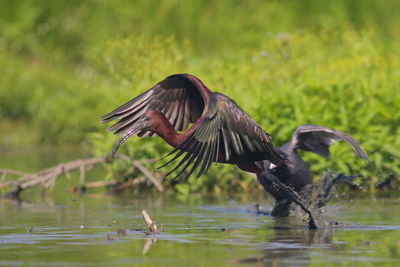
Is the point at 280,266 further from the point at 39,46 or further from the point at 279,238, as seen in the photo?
the point at 39,46

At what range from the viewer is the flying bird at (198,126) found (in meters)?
9.18

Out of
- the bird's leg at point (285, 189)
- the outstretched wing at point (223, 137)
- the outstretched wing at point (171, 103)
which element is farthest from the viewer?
the outstretched wing at point (171, 103)

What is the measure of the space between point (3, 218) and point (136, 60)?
499 centimetres

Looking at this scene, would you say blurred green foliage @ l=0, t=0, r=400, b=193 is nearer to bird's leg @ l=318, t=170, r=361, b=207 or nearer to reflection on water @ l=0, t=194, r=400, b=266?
reflection on water @ l=0, t=194, r=400, b=266

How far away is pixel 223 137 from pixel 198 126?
27cm

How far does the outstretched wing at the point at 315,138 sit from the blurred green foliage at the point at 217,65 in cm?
164

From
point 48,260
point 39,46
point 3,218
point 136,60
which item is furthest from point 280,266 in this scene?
point 39,46

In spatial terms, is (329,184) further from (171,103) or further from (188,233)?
(188,233)

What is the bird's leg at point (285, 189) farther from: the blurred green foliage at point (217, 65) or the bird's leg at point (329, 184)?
the blurred green foliage at point (217, 65)

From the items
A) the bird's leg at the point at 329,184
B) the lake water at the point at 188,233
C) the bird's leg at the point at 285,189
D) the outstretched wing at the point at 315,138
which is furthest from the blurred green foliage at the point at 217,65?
the bird's leg at the point at 285,189

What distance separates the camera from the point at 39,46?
2544 cm

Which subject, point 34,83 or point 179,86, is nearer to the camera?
point 179,86

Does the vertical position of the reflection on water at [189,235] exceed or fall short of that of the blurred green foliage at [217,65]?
it falls short

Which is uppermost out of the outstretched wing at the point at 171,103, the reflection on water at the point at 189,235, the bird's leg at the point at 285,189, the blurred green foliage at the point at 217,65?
the blurred green foliage at the point at 217,65
